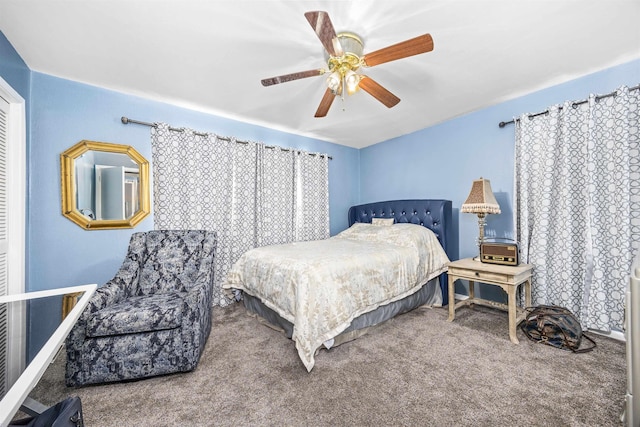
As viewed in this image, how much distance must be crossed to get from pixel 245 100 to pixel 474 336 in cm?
334

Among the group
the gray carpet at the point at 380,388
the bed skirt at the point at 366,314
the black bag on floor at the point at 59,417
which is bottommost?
the gray carpet at the point at 380,388

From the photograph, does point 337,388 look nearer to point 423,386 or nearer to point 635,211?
point 423,386

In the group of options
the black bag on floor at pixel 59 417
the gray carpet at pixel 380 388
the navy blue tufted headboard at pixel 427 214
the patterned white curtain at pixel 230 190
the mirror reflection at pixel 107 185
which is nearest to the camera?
the black bag on floor at pixel 59 417

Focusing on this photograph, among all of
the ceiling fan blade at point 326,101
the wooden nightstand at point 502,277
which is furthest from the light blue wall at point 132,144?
the ceiling fan blade at point 326,101

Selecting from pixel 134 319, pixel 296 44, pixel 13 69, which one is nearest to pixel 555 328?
pixel 296 44

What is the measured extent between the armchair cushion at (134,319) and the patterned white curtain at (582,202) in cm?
334

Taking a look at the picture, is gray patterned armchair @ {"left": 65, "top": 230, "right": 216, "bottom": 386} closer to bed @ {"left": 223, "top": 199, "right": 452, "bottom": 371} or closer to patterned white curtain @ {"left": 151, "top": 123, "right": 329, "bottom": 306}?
bed @ {"left": 223, "top": 199, "right": 452, "bottom": 371}

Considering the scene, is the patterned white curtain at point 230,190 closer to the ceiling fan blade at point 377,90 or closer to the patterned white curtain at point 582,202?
the ceiling fan blade at point 377,90

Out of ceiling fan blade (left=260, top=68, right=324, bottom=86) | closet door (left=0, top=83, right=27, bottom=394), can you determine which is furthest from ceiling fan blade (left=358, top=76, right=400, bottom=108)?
closet door (left=0, top=83, right=27, bottom=394)

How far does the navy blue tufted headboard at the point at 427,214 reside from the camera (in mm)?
3334

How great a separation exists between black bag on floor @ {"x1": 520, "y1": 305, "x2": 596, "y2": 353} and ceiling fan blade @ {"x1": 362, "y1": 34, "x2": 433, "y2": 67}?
2.41m

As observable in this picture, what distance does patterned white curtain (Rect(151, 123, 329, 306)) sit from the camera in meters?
3.01

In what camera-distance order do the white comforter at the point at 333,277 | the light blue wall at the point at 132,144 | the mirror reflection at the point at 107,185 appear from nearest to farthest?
the white comforter at the point at 333,277, the light blue wall at the point at 132,144, the mirror reflection at the point at 107,185

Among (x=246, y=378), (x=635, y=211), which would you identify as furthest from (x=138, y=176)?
(x=635, y=211)
